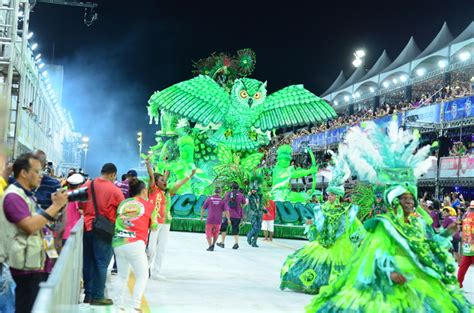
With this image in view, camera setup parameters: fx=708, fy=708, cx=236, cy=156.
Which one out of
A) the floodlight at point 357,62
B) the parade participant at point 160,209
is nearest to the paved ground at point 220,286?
the parade participant at point 160,209

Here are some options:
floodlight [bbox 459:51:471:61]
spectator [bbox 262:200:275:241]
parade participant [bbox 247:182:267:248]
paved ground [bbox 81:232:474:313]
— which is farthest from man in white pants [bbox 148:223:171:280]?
floodlight [bbox 459:51:471:61]

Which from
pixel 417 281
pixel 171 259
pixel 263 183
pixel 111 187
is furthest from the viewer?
pixel 263 183

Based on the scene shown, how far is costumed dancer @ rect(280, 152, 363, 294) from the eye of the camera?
1079 centimetres

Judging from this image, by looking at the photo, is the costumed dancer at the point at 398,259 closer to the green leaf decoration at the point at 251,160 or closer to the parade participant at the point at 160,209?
the parade participant at the point at 160,209

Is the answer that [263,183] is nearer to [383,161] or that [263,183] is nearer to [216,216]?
[216,216]

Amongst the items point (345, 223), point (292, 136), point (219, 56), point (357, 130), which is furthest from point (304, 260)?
point (292, 136)

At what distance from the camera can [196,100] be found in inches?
1213

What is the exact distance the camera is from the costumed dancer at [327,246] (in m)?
10.8

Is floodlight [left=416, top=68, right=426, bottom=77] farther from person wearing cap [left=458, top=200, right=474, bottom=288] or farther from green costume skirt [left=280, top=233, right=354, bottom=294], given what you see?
green costume skirt [left=280, top=233, right=354, bottom=294]

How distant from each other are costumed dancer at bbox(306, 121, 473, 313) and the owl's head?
2415 cm

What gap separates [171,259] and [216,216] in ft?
12.1

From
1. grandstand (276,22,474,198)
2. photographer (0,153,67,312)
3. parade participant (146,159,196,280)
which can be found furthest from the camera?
grandstand (276,22,474,198)

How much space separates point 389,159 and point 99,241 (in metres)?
3.68

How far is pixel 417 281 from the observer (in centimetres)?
661
